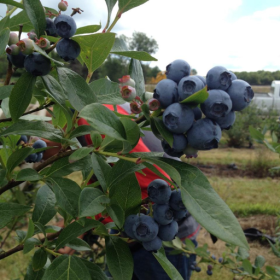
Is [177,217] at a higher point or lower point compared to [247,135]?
higher

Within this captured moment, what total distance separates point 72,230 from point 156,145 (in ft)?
4.44

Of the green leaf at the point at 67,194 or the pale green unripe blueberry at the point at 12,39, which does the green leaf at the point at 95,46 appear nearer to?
the pale green unripe blueberry at the point at 12,39

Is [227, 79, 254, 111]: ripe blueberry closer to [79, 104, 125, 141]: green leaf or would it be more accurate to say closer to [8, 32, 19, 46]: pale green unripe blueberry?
[79, 104, 125, 141]: green leaf

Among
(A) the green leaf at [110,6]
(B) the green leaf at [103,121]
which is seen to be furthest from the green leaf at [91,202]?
(A) the green leaf at [110,6]

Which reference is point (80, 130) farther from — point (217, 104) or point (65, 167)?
point (217, 104)

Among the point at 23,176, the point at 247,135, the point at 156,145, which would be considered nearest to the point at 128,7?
the point at 23,176

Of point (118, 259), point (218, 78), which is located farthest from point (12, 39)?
point (118, 259)

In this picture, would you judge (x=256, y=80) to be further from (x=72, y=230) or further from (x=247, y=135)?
(x=72, y=230)

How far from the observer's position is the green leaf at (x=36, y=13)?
50 cm

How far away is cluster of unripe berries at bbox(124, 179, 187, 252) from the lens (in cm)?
63

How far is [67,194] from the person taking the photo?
58 cm

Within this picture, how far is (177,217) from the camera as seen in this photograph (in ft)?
2.22

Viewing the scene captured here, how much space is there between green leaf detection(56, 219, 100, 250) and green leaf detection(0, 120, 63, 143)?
0.17m

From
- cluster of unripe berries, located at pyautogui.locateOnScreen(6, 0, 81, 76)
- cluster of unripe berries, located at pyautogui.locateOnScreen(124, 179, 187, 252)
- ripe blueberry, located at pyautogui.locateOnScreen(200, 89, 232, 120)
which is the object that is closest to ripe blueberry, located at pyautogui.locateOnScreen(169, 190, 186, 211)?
cluster of unripe berries, located at pyautogui.locateOnScreen(124, 179, 187, 252)
